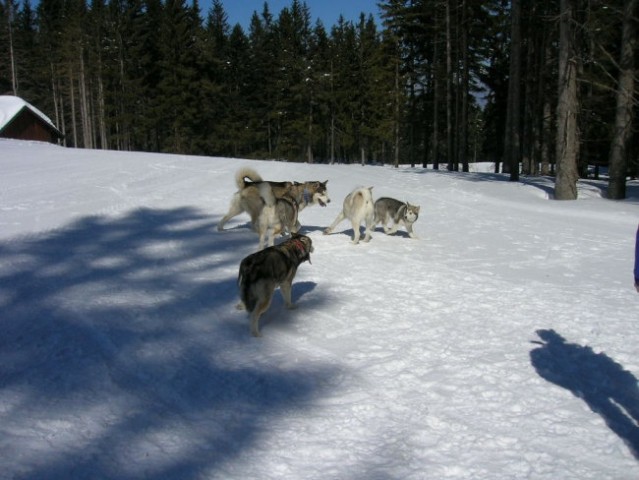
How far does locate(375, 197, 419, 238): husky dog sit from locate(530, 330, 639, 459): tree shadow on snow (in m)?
5.46

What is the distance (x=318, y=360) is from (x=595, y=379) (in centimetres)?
272

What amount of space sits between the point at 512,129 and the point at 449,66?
11.5m

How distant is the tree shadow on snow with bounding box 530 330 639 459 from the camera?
376 cm

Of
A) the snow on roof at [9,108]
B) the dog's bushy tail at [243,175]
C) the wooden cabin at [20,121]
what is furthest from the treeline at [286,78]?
the dog's bushy tail at [243,175]

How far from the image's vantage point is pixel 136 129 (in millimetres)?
48875

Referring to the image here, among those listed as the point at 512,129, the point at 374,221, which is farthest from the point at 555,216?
the point at 512,129

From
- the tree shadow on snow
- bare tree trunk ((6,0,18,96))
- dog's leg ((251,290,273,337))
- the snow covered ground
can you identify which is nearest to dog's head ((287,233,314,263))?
the snow covered ground

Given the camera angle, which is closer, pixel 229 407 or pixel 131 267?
pixel 229 407

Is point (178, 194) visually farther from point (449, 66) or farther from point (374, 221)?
point (449, 66)

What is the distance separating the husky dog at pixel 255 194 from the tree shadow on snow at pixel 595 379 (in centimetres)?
592

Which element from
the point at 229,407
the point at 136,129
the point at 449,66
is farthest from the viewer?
the point at 136,129

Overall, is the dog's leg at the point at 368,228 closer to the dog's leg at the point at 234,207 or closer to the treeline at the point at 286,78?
the dog's leg at the point at 234,207

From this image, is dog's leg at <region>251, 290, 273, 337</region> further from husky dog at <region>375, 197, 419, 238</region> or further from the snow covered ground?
husky dog at <region>375, 197, 419, 238</region>

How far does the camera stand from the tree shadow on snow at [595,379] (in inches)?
148
